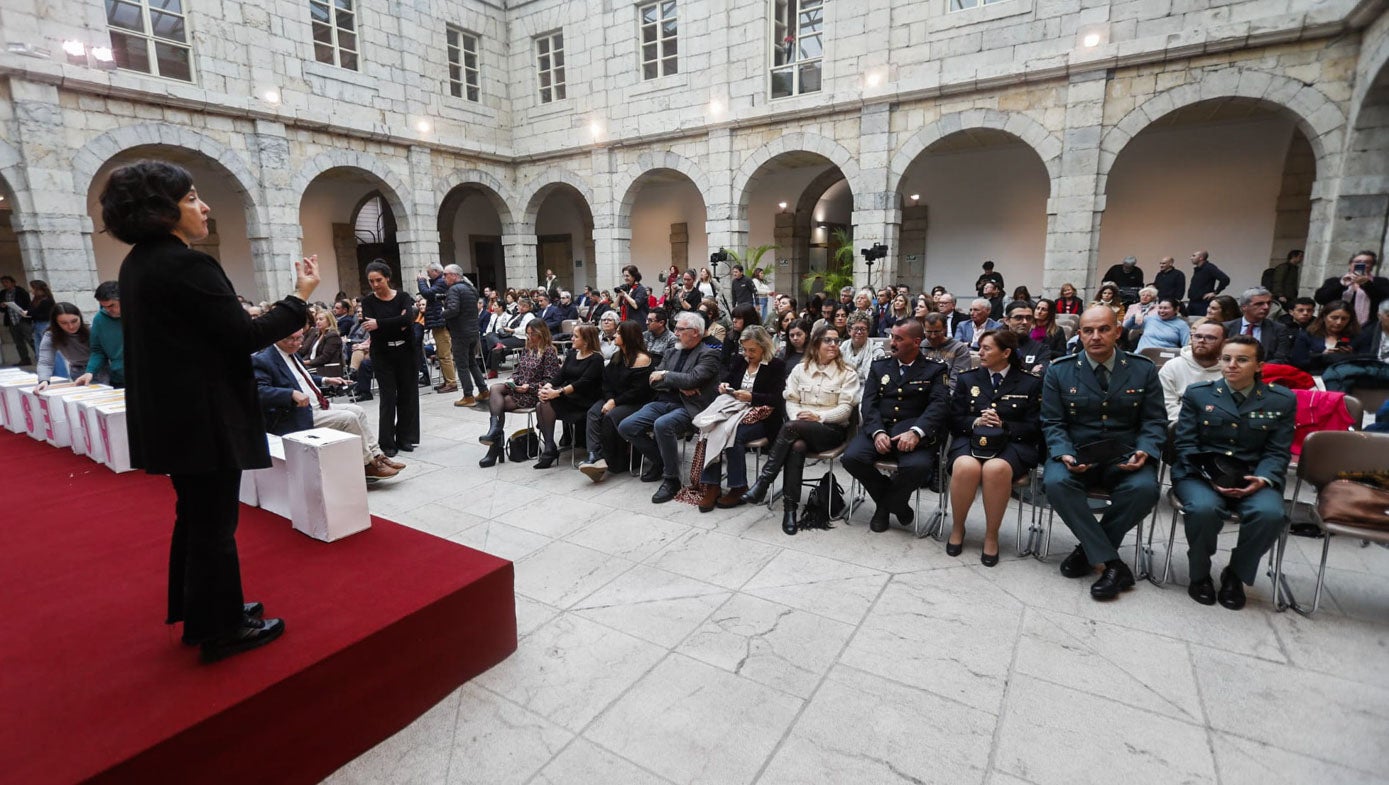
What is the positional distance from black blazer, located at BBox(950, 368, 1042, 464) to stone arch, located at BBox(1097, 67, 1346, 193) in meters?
6.95

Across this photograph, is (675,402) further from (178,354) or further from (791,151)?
(791,151)

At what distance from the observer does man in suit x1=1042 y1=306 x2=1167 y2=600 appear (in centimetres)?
303

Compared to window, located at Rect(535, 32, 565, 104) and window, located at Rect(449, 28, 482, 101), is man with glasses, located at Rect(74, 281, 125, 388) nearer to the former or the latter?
window, located at Rect(449, 28, 482, 101)

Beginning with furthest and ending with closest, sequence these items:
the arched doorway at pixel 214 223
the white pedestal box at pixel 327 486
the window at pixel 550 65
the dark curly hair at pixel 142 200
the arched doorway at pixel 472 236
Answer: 1. the arched doorway at pixel 472 236
2. the window at pixel 550 65
3. the arched doorway at pixel 214 223
4. the white pedestal box at pixel 327 486
5. the dark curly hair at pixel 142 200

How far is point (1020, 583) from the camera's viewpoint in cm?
309

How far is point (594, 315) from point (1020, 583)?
752cm

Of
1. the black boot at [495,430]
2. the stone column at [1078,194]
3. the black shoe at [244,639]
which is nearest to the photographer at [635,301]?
the black boot at [495,430]

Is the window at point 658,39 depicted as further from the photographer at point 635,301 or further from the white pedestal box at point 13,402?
the white pedestal box at point 13,402

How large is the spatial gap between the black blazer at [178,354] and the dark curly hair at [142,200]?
1.7 inches

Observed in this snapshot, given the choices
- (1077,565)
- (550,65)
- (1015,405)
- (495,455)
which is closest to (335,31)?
(550,65)

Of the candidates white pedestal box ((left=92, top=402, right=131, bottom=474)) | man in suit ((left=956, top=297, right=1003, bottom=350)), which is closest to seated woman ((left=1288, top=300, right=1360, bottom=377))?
man in suit ((left=956, top=297, right=1003, bottom=350))

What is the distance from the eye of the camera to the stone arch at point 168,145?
28.3 feet

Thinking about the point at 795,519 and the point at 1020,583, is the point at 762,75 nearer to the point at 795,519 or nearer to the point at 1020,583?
Result: the point at 795,519

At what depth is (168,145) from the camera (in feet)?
30.6
